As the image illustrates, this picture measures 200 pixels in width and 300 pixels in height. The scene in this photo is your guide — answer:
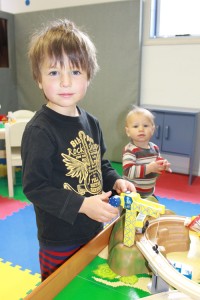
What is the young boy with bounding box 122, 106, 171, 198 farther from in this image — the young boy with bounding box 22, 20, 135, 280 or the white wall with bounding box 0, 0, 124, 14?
the white wall with bounding box 0, 0, 124, 14

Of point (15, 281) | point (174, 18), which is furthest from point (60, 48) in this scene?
point (174, 18)

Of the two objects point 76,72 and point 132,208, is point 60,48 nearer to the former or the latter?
point 76,72

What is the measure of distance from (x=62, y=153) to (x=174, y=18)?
2703mm

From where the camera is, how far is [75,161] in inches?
30.9

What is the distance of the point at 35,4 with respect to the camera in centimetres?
350

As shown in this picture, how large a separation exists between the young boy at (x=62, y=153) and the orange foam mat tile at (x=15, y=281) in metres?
0.55

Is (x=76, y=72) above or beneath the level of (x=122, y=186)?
above

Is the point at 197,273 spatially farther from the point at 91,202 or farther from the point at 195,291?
the point at 91,202

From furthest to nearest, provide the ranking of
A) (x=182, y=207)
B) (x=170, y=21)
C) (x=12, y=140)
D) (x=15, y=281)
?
(x=170, y=21)
(x=12, y=140)
(x=182, y=207)
(x=15, y=281)

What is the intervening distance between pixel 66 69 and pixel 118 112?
2478mm

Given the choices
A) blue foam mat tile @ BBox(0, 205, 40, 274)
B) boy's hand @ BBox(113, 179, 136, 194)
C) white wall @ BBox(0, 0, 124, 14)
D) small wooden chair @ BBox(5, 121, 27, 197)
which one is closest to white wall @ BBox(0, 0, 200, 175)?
white wall @ BBox(0, 0, 124, 14)

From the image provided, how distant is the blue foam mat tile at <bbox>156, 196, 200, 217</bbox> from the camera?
2107 millimetres

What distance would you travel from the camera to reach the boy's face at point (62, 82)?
721 millimetres

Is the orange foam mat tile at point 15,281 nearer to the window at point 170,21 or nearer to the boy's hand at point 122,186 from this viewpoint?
the boy's hand at point 122,186
